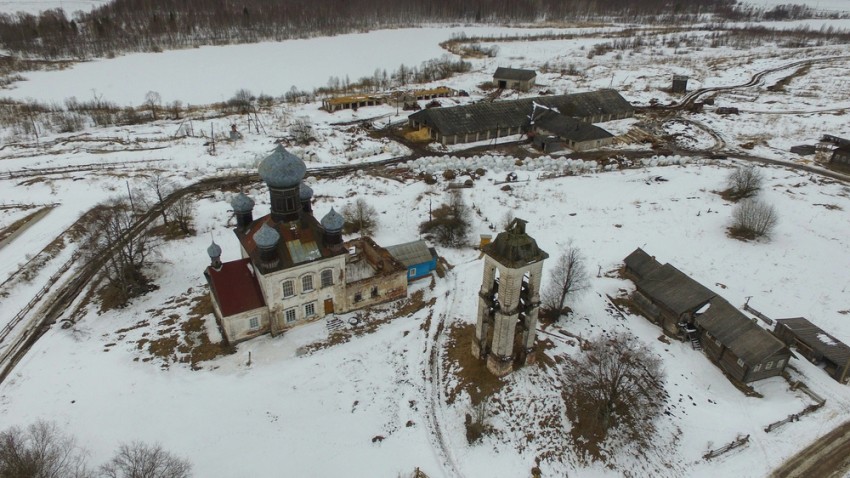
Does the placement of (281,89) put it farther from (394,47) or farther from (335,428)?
(335,428)

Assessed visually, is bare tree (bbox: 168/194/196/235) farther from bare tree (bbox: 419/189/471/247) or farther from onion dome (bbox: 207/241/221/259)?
bare tree (bbox: 419/189/471/247)

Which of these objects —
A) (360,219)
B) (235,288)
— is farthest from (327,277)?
(360,219)

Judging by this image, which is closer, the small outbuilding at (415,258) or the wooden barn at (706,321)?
the wooden barn at (706,321)

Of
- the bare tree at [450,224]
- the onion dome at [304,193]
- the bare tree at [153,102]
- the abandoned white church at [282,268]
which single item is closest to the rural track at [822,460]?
the abandoned white church at [282,268]

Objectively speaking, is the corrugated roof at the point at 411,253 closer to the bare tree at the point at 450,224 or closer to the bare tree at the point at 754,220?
the bare tree at the point at 450,224

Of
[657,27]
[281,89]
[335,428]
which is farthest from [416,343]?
[657,27]
